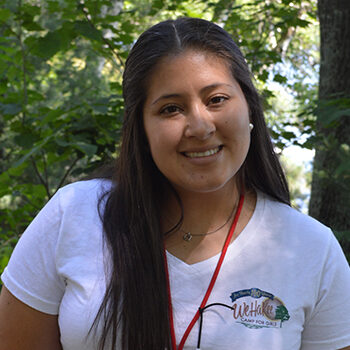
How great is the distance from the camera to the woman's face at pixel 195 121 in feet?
5.17

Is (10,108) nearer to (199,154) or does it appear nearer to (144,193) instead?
(144,193)

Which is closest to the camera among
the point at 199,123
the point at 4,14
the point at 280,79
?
the point at 199,123

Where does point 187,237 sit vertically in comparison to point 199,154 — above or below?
below

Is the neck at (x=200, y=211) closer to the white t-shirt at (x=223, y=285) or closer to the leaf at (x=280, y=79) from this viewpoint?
the white t-shirt at (x=223, y=285)

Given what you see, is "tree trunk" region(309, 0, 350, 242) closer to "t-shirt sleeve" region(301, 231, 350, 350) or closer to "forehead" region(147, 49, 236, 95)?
"t-shirt sleeve" region(301, 231, 350, 350)

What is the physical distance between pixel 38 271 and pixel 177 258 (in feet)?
1.49

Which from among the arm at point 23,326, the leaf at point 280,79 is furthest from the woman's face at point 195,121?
Result: the leaf at point 280,79

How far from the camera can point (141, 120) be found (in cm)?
174

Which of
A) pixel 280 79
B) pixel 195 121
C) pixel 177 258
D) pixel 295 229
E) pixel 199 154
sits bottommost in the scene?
pixel 177 258

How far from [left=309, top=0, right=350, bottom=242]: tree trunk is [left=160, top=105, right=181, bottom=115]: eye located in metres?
1.34

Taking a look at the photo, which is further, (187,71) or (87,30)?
(87,30)

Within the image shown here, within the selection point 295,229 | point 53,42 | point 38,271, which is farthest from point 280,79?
point 38,271

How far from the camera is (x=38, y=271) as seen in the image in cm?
160

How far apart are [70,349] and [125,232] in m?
0.41
